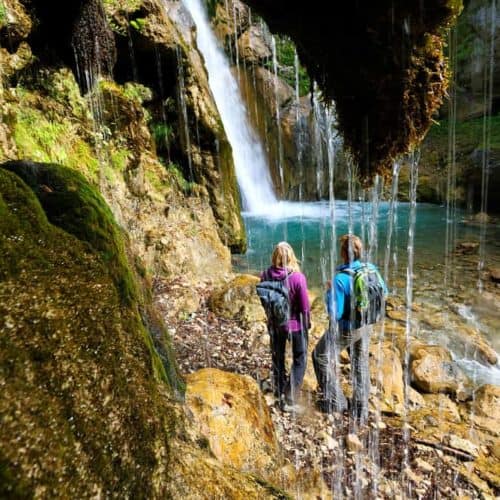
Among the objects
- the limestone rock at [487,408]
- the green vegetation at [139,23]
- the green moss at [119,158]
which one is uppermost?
the green vegetation at [139,23]

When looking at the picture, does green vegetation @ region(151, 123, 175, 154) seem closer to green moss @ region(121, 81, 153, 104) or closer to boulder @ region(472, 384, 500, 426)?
green moss @ region(121, 81, 153, 104)

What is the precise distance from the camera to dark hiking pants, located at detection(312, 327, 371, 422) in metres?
4.07

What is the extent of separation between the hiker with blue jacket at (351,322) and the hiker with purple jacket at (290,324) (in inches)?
10.5

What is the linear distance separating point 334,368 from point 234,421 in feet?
5.27

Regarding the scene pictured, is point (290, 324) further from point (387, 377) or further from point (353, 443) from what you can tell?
point (387, 377)

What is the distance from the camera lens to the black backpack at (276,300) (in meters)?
3.93

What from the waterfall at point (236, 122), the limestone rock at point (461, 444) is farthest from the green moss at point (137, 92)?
the limestone rock at point (461, 444)

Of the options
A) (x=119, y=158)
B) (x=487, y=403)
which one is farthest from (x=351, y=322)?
(x=119, y=158)

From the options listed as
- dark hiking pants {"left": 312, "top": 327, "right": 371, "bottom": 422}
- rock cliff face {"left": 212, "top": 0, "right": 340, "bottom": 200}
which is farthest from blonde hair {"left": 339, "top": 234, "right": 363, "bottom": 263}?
rock cliff face {"left": 212, "top": 0, "right": 340, "bottom": 200}

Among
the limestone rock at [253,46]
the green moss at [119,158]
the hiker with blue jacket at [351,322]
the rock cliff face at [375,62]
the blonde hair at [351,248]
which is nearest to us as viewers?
the rock cliff face at [375,62]

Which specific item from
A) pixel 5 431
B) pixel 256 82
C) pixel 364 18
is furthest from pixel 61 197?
pixel 256 82

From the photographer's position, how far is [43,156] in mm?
4719

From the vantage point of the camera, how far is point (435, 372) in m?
5.36

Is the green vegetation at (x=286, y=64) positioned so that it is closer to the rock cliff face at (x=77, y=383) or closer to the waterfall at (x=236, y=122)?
the waterfall at (x=236, y=122)
